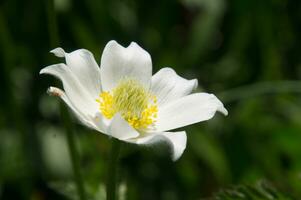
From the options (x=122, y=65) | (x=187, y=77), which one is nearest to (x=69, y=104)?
(x=122, y=65)

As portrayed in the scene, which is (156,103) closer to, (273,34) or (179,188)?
(179,188)

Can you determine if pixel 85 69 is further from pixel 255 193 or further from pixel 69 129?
pixel 255 193

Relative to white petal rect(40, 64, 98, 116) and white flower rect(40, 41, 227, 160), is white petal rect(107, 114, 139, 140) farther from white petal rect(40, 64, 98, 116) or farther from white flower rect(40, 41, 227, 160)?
white petal rect(40, 64, 98, 116)

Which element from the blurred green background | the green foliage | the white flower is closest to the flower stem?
the white flower

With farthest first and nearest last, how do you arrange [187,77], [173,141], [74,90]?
[187,77] → [74,90] → [173,141]

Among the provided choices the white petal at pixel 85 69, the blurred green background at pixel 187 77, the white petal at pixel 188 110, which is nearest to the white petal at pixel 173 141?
the white petal at pixel 188 110

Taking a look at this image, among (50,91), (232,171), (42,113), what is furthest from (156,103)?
(42,113)
